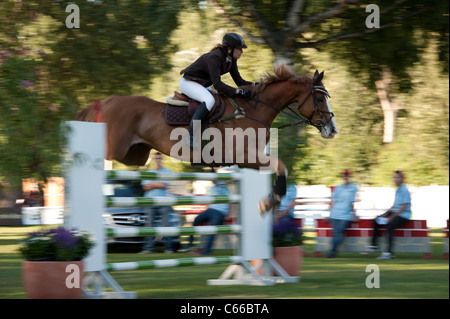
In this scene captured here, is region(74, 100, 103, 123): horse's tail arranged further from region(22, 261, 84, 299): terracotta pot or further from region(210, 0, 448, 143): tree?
region(210, 0, 448, 143): tree

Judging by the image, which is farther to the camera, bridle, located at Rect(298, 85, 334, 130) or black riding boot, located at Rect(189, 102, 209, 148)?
bridle, located at Rect(298, 85, 334, 130)

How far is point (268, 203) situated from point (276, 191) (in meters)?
0.17

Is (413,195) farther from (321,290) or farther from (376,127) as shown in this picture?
(321,290)

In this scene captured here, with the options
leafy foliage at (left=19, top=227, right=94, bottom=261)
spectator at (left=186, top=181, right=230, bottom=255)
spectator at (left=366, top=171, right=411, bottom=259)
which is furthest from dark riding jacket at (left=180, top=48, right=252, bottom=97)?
spectator at (left=366, top=171, right=411, bottom=259)

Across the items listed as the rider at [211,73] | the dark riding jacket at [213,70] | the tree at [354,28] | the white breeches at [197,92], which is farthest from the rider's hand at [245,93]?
the tree at [354,28]

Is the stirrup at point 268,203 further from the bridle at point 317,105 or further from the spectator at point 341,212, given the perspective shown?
the spectator at point 341,212

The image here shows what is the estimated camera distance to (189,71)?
277 inches

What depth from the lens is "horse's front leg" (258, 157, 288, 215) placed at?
671 cm

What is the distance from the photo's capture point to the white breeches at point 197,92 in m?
6.90

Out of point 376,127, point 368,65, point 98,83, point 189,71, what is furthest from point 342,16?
point 376,127

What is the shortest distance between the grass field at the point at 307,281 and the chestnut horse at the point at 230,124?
112 centimetres

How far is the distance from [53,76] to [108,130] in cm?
774

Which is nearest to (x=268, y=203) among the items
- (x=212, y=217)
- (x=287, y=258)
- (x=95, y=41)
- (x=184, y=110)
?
(x=287, y=258)

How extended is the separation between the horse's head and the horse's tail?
2.22 meters
